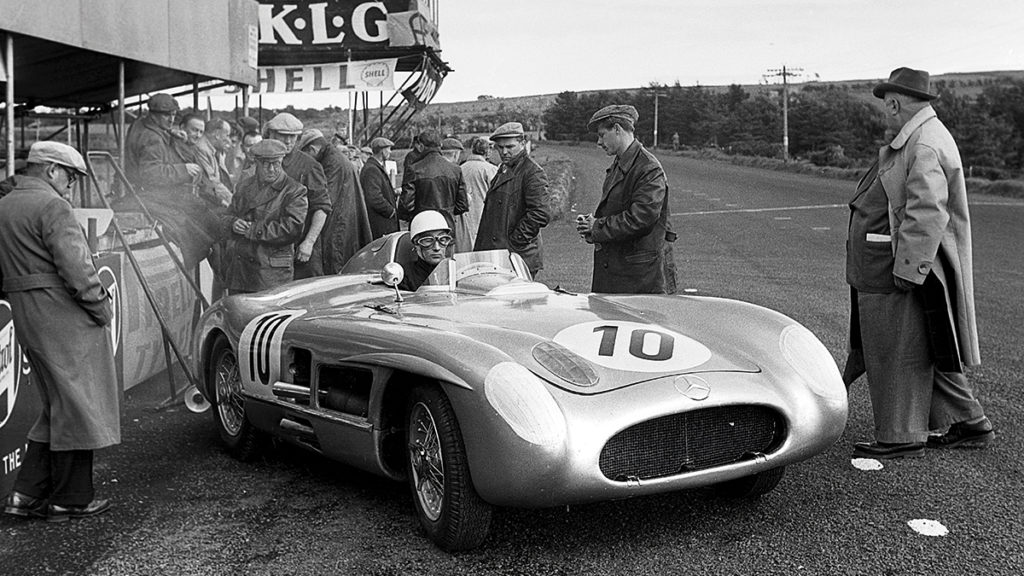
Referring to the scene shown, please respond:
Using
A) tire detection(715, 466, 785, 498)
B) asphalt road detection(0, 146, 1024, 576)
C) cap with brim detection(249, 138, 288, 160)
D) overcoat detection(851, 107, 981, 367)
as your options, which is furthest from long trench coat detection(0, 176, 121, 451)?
overcoat detection(851, 107, 981, 367)

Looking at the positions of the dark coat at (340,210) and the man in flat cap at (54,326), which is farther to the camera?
the dark coat at (340,210)

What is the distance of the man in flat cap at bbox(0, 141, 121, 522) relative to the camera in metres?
4.38

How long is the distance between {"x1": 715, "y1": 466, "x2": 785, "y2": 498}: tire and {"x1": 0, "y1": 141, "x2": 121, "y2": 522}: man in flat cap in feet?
9.02

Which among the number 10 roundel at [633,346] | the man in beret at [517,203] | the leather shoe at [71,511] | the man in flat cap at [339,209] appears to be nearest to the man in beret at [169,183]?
the man in flat cap at [339,209]

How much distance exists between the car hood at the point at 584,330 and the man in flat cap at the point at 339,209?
3.70 m

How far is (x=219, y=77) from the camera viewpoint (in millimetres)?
11492

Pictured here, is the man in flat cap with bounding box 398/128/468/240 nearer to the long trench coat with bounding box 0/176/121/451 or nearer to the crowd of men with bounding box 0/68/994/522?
the crowd of men with bounding box 0/68/994/522

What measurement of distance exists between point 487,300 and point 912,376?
2.19 meters

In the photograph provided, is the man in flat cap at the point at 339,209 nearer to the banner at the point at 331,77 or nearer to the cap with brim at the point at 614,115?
the cap with brim at the point at 614,115

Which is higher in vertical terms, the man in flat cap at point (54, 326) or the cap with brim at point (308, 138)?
the cap with brim at point (308, 138)

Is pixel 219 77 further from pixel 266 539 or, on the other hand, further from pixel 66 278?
pixel 266 539

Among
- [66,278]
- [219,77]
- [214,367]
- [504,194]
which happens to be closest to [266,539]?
[66,278]

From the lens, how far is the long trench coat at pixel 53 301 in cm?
437

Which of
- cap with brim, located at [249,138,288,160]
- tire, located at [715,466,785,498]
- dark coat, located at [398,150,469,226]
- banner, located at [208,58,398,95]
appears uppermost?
banner, located at [208,58,398,95]
